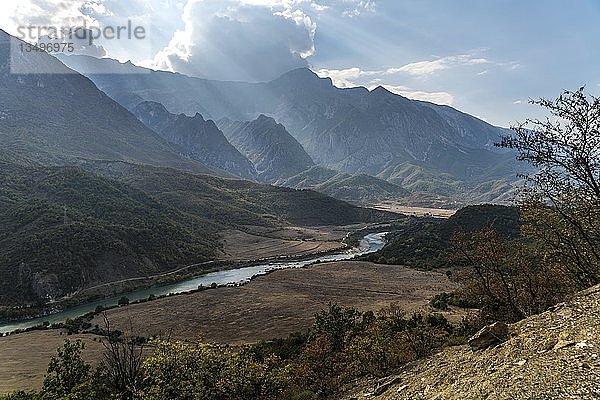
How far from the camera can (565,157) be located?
56.5 ft

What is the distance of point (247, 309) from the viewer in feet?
198

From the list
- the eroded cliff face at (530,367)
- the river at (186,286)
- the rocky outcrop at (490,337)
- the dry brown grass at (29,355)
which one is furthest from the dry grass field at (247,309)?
the rocky outcrop at (490,337)

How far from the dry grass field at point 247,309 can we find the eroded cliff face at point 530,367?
33.0m

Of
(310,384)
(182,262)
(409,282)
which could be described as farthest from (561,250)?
(182,262)

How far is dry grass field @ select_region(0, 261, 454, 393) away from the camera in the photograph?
158 feet

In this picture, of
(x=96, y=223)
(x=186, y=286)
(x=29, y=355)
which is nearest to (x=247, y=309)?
(x=29, y=355)

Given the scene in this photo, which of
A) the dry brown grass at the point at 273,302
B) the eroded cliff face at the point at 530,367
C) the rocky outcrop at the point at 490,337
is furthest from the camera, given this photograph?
the dry brown grass at the point at 273,302

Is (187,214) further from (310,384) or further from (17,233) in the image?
(310,384)

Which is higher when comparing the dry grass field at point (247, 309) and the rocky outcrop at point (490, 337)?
the rocky outcrop at point (490, 337)

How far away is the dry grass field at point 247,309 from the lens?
48.0 metres

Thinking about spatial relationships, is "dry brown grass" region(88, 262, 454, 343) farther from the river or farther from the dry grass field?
the river

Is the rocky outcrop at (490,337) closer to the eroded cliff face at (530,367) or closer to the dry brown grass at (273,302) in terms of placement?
the eroded cliff face at (530,367)

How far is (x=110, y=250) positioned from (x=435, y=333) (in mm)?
83614

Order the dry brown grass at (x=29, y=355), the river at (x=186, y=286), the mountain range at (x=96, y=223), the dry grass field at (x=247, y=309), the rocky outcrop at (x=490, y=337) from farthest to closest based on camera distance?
the mountain range at (x=96, y=223) → the river at (x=186, y=286) → the dry grass field at (x=247, y=309) → the dry brown grass at (x=29, y=355) → the rocky outcrop at (x=490, y=337)
